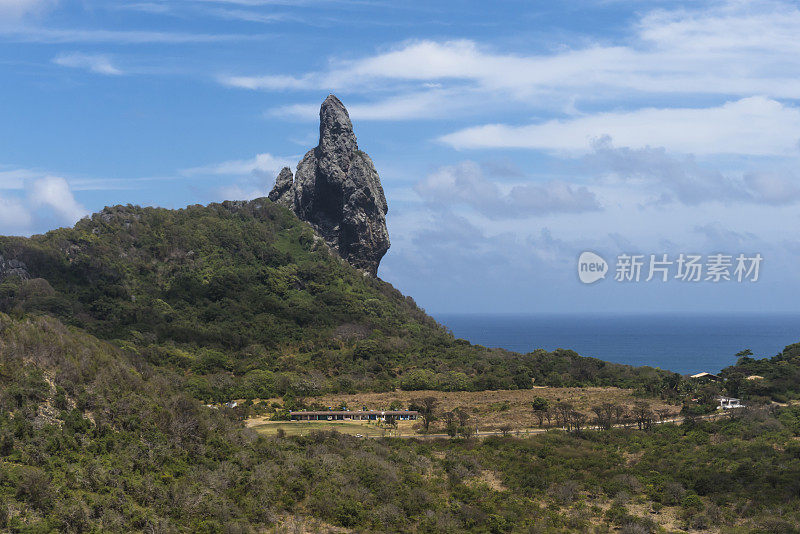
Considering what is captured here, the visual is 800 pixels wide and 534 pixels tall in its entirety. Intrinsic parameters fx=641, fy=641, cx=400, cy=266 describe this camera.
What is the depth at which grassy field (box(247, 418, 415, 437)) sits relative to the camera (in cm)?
5169

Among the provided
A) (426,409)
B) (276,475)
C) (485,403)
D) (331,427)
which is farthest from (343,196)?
(276,475)

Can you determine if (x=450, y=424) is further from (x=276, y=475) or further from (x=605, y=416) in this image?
(x=276, y=475)

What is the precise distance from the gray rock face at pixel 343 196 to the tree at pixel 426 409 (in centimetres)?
7228

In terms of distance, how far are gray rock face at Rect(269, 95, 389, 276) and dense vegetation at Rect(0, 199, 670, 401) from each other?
5023 mm

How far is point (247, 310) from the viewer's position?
104m

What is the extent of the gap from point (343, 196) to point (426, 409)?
80536 mm

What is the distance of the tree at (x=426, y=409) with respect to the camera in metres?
55.2

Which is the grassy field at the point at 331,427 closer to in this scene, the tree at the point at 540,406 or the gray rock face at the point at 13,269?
the tree at the point at 540,406

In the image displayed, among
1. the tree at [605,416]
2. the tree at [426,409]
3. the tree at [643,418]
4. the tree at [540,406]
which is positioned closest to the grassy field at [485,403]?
the tree at [540,406]

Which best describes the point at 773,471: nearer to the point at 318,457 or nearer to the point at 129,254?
the point at 318,457

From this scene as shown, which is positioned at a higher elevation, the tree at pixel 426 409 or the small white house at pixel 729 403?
the small white house at pixel 729 403

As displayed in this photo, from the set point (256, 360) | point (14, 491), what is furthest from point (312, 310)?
point (14, 491)

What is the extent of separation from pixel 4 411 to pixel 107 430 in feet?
15.2

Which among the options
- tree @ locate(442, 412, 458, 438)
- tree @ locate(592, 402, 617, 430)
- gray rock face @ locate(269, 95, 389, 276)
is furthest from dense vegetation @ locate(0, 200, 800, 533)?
gray rock face @ locate(269, 95, 389, 276)
